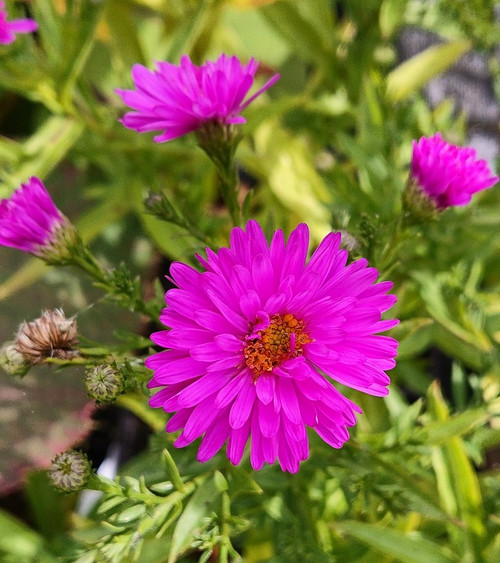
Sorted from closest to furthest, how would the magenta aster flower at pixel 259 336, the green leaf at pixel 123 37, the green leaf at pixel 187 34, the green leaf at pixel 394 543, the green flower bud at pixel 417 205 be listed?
the magenta aster flower at pixel 259 336 → the green flower bud at pixel 417 205 → the green leaf at pixel 394 543 → the green leaf at pixel 187 34 → the green leaf at pixel 123 37

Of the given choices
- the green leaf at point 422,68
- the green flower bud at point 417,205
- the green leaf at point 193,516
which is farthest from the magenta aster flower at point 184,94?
the green leaf at point 422,68

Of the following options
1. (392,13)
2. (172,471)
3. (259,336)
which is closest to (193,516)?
(172,471)

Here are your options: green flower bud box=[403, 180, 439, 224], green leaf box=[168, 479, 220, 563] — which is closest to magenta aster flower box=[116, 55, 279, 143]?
green flower bud box=[403, 180, 439, 224]

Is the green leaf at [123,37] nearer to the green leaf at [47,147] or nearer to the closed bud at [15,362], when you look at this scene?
the green leaf at [47,147]

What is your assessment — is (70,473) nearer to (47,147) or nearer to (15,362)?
(15,362)

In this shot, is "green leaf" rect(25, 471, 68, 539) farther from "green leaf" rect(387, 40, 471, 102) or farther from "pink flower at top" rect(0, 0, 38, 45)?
"green leaf" rect(387, 40, 471, 102)

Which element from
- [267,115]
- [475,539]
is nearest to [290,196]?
[267,115]

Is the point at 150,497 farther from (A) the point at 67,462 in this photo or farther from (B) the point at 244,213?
(B) the point at 244,213
